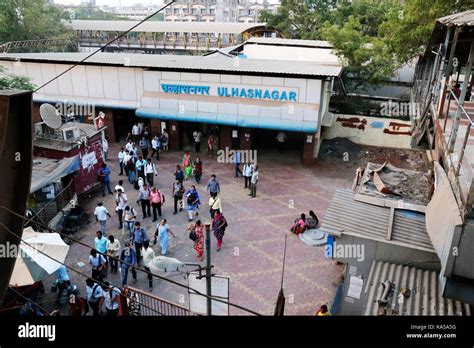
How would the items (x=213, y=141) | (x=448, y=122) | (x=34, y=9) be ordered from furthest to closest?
(x=34, y=9), (x=213, y=141), (x=448, y=122)

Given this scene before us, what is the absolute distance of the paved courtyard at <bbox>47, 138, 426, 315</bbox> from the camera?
1021 centimetres

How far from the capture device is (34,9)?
43.8 meters

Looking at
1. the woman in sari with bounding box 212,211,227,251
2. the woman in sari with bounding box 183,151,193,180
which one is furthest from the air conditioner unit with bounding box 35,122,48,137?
the woman in sari with bounding box 212,211,227,251

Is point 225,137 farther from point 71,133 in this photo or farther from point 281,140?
point 71,133

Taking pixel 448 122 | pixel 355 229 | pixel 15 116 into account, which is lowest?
pixel 355 229

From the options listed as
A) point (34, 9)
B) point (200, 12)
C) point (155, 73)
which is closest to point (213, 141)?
point (155, 73)

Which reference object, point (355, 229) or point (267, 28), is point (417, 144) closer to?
point (355, 229)

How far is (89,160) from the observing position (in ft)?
50.4

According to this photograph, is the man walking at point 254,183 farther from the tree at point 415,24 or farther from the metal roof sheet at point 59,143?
the tree at point 415,24

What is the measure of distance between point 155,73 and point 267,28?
21954 mm

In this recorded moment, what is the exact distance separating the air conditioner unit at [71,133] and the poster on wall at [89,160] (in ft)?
2.48

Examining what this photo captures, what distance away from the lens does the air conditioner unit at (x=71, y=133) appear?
14.6 m

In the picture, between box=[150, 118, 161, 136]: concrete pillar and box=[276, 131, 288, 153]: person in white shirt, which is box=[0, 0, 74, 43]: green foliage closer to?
box=[150, 118, 161, 136]: concrete pillar

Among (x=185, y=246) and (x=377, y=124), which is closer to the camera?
(x=185, y=246)
